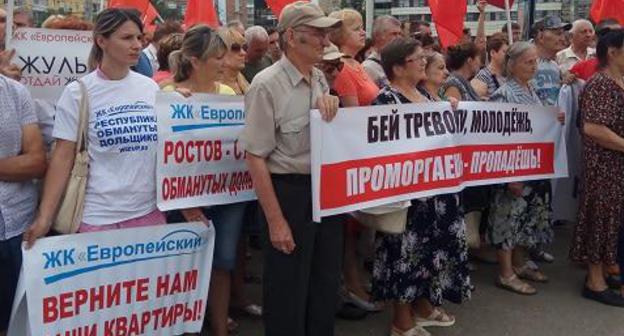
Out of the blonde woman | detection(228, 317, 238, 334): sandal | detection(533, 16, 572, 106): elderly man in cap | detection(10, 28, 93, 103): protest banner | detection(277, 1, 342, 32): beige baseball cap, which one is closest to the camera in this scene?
detection(277, 1, 342, 32): beige baseball cap

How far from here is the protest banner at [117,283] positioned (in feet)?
9.50

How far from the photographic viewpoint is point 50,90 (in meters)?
3.99

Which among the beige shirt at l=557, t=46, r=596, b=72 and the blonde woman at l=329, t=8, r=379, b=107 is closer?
the blonde woman at l=329, t=8, r=379, b=107

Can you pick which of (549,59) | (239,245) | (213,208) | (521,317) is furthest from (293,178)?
(549,59)

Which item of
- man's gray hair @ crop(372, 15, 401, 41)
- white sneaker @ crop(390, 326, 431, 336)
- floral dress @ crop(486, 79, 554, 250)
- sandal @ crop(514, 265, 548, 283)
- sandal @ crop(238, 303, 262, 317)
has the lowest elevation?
sandal @ crop(514, 265, 548, 283)

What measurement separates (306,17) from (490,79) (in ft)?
9.48

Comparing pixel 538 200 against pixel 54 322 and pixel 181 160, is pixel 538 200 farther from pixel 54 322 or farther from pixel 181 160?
pixel 54 322

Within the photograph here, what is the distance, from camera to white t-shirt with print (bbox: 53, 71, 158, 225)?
2.97 m

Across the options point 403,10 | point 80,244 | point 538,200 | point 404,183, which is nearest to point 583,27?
point 538,200

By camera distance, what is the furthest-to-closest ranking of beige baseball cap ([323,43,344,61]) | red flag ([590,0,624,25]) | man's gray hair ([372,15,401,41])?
red flag ([590,0,624,25]), man's gray hair ([372,15,401,41]), beige baseball cap ([323,43,344,61])

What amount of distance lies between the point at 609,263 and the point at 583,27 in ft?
11.0

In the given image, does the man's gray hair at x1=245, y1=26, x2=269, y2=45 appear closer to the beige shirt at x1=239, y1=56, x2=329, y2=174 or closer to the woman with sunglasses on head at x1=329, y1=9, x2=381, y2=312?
the woman with sunglasses on head at x1=329, y1=9, x2=381, y2=312

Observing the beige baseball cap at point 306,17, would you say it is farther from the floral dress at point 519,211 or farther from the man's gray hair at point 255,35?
the man's gray hair at point 255,35

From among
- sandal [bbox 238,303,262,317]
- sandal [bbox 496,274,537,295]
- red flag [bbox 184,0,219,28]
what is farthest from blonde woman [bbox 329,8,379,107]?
red flag [bbox 184,0,219,28]
